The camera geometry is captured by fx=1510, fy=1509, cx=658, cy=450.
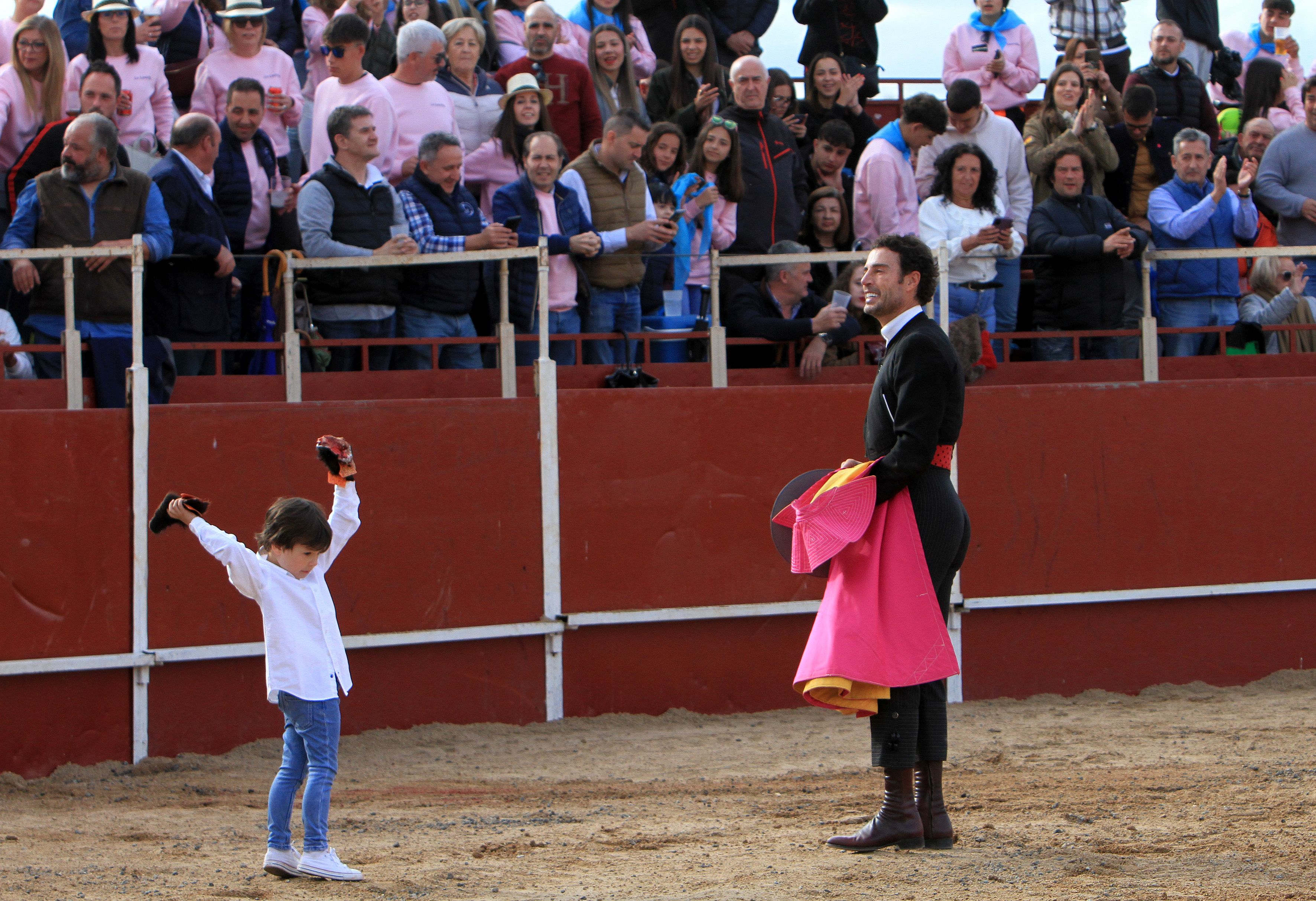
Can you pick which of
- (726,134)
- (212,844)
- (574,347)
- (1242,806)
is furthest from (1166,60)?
(212,844)

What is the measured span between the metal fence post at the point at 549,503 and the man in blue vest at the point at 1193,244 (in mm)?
3913

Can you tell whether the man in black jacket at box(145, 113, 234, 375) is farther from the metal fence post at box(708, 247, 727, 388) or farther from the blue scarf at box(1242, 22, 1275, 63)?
the blue scarf at box(1242, 22, 1275, 63)

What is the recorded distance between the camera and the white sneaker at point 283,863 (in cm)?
443

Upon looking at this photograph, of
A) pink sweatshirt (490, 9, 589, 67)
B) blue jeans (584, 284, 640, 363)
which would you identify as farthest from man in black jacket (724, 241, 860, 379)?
pink sweatshirt (490, 9, 589, 67)

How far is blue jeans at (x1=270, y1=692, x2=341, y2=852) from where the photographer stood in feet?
14.5

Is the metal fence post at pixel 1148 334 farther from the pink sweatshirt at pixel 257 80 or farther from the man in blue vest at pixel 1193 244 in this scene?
the pink sweatshirt at pixel 257 80

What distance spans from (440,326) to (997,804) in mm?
3725

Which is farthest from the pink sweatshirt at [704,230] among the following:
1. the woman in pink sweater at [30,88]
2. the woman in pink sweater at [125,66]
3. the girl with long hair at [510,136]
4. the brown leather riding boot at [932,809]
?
the brown leather riding boot at [932,809]

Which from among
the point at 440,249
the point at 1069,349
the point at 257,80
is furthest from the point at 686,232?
the point at 257,80

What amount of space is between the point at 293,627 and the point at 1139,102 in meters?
7.16

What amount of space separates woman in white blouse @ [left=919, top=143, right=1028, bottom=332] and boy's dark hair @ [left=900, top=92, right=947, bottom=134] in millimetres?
552

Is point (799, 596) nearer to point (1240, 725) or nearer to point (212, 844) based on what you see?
point (1240, 725)

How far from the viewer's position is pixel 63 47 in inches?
306

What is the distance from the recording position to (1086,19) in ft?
37.5
